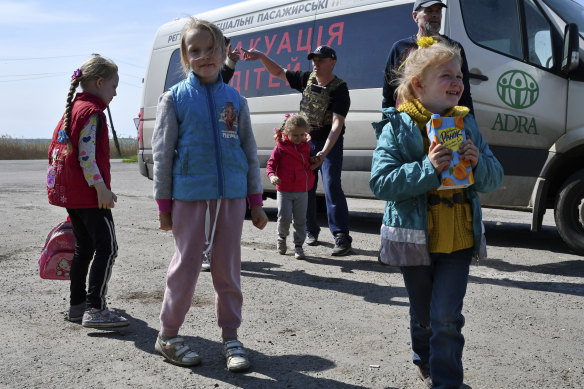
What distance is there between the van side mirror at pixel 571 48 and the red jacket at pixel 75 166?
418 centimetres

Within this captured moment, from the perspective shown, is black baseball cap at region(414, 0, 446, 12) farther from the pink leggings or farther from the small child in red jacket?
the pink leggings

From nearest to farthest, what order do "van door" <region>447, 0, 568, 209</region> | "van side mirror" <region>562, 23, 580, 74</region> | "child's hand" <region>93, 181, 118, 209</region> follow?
"child's hand" <region>93, 181, 118, 209</region> < "van side mirror" <region>562, 23, 580, 74</region> < "van door" <region>447, 0, 568, 209</region>

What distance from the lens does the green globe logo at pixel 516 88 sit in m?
6.22

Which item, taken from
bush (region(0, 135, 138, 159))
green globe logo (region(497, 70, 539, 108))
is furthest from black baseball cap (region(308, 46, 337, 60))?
bush (region(0, 135, 138, 159))

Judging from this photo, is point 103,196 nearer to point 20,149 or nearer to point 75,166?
point 75,166

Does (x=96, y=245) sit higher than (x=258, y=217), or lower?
lower

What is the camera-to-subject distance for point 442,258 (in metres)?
2.78

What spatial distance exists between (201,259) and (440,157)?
133 cm

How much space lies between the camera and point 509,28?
6.35m

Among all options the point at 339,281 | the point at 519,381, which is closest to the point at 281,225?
the point at 339,281

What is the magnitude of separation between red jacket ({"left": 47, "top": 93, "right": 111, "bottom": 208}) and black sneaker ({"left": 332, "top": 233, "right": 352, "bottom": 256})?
2.81 metres

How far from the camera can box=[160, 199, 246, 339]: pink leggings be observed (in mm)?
3260

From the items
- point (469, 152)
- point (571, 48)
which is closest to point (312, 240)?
point (571, 48)

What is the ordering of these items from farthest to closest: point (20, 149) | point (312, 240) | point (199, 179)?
point (20, 149), point (312, 240), point (199, 179)
